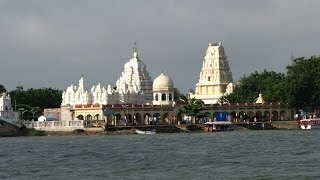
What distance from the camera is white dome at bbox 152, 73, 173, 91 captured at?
389 ft

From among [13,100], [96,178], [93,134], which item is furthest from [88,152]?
[13,100]

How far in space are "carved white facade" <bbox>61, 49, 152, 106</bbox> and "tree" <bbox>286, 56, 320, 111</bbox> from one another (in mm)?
20316

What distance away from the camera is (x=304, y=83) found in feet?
355

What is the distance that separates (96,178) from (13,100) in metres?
83.3

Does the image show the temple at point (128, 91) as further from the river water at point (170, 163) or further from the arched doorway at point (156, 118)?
the river water at point (170, 163)

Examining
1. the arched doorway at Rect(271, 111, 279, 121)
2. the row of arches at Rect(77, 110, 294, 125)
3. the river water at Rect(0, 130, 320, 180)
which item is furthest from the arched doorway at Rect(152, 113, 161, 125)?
the river water at Rect(0, 130, 320, 180)

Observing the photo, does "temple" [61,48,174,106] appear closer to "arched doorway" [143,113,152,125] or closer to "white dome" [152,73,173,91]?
"white dome" [152,73,173,91]

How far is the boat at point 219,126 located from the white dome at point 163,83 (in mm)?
14765

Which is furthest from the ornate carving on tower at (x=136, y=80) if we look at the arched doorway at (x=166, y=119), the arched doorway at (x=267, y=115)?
the arched doorway at (x=267, y=115)

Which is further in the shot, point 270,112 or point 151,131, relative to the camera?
point 270,112

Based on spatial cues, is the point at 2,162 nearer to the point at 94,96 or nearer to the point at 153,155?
the point at 153,155

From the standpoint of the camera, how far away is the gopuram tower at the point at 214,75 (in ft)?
445

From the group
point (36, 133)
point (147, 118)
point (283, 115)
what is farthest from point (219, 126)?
point (36, 133)

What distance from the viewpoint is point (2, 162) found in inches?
1939
